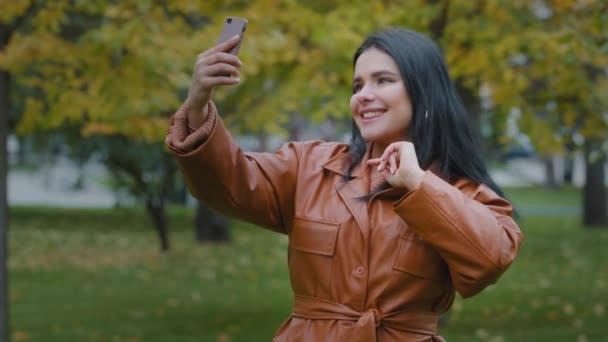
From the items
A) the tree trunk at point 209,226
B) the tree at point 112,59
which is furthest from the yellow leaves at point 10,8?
the tree trunk at point 209,226

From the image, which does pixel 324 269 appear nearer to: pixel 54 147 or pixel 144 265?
pixel 144 265

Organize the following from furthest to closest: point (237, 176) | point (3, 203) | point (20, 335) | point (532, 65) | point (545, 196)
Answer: point (545, 196)
point (20, 335)
point (532, 65)
point (3, 203)
point (237, 176)

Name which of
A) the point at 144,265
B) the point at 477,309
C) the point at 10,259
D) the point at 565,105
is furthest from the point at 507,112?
the point at 10,259

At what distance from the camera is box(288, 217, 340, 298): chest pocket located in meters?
2.63

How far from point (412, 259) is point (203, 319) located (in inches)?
284

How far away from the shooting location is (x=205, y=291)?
454 inches

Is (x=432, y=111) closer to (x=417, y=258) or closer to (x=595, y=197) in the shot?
(x=417, y=258)

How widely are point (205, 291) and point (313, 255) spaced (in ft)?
29.6

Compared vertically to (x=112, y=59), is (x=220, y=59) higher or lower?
higher

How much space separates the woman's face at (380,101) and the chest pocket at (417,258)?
30 cm

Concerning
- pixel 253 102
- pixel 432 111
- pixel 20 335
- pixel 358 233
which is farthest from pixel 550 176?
pixel 358 233

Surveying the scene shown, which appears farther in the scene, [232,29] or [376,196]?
[376,196]

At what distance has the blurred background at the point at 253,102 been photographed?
666 cm

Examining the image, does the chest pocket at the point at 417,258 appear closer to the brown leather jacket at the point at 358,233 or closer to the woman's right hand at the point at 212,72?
the brown leather jacket at the point at 358,233
